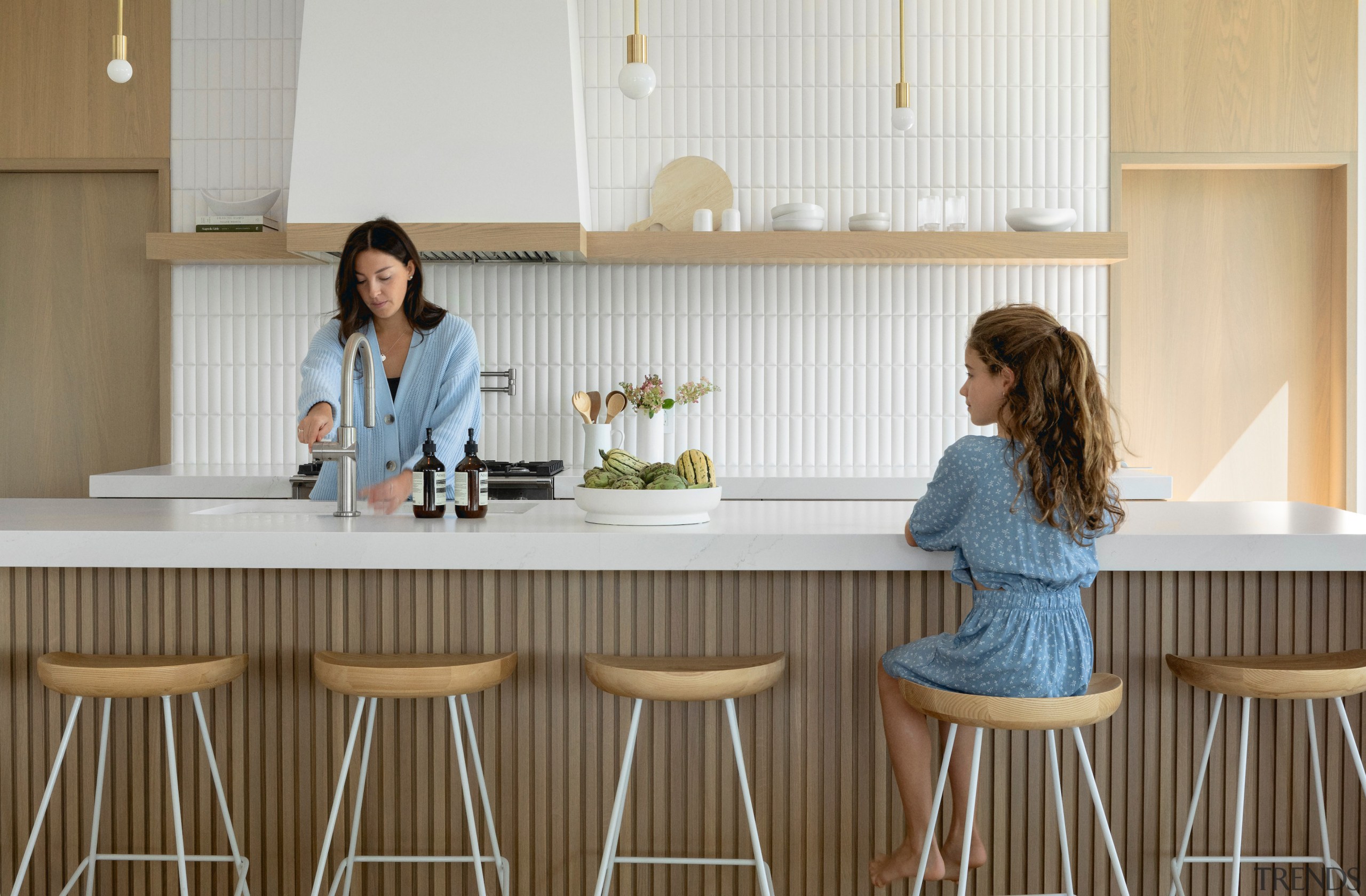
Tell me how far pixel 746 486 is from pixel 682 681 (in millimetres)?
1837

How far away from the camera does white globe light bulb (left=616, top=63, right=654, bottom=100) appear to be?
88.9 inches

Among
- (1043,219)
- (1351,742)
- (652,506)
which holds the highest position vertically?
(1043,219)

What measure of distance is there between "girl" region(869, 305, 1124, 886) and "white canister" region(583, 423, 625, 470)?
2.14 metres

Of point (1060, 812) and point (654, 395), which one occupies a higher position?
point (654, 395)

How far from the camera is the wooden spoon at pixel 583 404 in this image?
3783mm

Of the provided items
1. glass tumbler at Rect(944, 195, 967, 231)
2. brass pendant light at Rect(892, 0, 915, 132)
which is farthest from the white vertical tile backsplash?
brass pendant light at Rect(892, 0, 915, 132)

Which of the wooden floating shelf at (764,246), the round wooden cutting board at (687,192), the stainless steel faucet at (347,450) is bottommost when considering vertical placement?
the stainless steel faucet at (347,450)

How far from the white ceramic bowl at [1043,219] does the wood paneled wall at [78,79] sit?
3.16 metres

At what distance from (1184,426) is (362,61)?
3.28 m

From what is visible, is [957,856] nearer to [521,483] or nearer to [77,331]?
[521,483]

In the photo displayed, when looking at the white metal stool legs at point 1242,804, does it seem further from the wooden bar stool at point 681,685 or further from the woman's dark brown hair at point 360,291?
the woman's dark brown hair at point 360,291

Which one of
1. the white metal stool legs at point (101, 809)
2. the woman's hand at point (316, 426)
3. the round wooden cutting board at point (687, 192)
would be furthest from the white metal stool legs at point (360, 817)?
the round wooden cutting board at point (687, 192)

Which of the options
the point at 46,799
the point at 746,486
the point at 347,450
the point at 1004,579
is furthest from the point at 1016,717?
the point at 746,486

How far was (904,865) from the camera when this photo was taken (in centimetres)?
181
